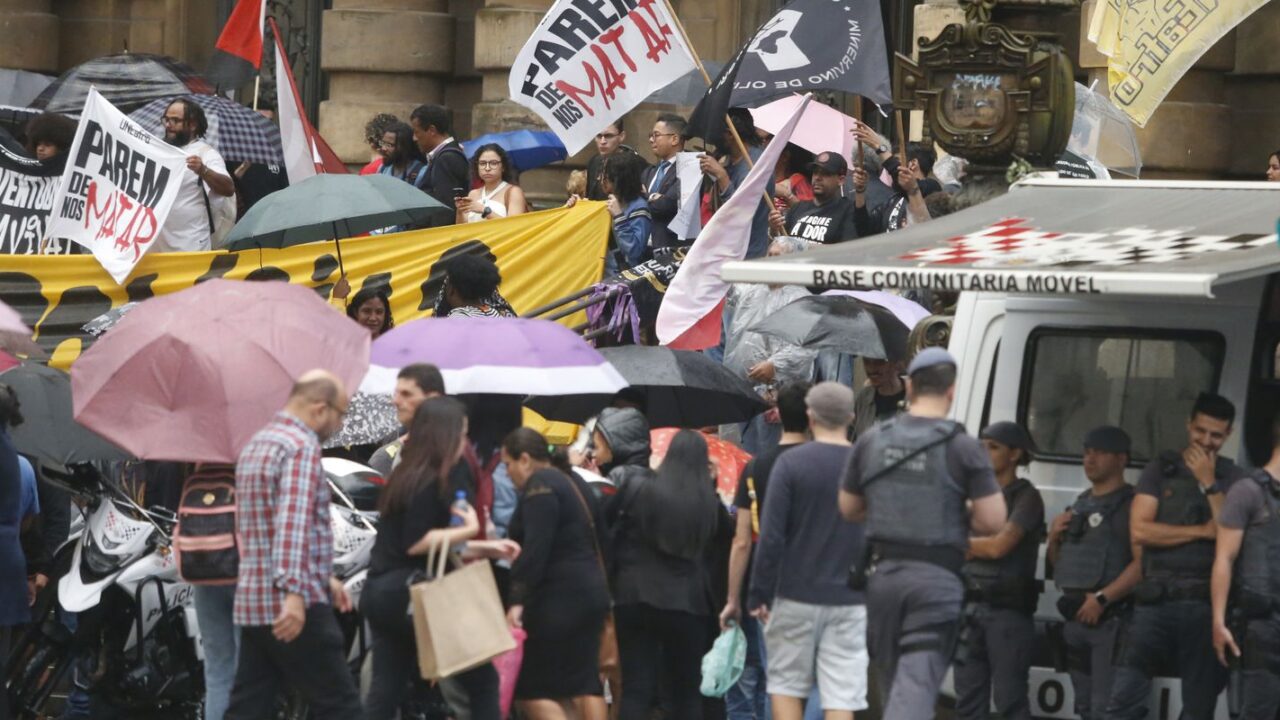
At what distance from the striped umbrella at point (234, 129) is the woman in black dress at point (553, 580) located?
769cm

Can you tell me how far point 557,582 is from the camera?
1038 cm

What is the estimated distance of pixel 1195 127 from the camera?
18.9 metres

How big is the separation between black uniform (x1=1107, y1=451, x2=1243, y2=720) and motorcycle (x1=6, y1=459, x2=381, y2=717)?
3142 millimetres

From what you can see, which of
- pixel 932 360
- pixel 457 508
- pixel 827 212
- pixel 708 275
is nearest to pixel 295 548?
pixel 457 508

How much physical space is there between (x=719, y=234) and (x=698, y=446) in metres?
2.94

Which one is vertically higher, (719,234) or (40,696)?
(719,234)

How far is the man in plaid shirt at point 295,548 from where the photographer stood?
31.9 ft

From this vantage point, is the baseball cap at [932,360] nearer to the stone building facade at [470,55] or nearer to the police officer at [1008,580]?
the police officer at [1008,580]

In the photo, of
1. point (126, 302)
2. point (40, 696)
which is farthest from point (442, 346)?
point (126, 302)

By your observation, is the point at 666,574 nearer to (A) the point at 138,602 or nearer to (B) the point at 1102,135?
(A) the point at 138,602

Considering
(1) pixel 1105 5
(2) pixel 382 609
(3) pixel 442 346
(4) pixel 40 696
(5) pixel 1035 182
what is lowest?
(4) pixel 40 696

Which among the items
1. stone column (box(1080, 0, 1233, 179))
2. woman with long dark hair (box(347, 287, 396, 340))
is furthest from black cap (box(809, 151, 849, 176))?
stone column (box(1080, 0, 1233, 179))

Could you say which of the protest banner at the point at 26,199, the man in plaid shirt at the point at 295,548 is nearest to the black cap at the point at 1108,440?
the man in plaid shirt at the point at 295,548

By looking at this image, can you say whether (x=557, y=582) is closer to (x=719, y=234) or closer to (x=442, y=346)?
(x=442, y=346)
